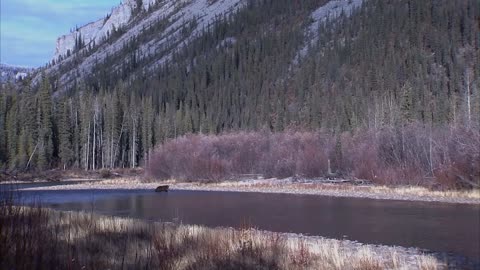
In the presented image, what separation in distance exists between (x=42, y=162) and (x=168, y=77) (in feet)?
240

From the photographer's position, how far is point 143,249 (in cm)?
997

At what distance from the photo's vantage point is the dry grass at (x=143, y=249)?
5.86m

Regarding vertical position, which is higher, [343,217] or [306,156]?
[306,156]

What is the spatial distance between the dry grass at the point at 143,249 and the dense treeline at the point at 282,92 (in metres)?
42.5

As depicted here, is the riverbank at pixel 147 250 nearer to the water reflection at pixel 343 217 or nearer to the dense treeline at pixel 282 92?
the water reflection at pixel 343 217

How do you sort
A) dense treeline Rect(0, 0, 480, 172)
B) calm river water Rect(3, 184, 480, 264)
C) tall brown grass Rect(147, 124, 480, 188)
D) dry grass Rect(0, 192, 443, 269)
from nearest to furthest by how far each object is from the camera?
1. dry grass Rect(0, 192, 443, 269)
2. calm river water Rect(3, 184, 480, 264)
3. tall brown grass Rect(147, 124, 480, 188)
4. dense treeline Rect(0, 0, 480, 172)

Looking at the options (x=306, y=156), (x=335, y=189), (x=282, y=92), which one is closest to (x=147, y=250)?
(x=335, y=189)

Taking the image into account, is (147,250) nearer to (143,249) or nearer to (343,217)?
(143,249)

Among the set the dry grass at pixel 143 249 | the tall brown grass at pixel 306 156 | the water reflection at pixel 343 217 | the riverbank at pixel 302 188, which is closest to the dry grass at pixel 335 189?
the riverbank at pixel 302 188

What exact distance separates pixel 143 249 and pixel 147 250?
28.3 inches

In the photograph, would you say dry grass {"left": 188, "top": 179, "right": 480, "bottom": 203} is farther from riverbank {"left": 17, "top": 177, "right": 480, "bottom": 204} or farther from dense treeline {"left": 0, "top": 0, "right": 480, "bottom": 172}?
dense treeline {"left": 0, "top": 0, "right": 480, "bottom": 172}

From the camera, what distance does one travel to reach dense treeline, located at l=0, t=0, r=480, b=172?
75312mm

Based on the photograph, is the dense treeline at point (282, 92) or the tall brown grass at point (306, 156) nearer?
the tall brown grass at point (306, 156)

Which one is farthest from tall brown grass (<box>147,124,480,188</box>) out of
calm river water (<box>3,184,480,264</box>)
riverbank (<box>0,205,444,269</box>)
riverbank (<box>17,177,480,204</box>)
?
riverbank (<box>0,205,444,269</box>)
